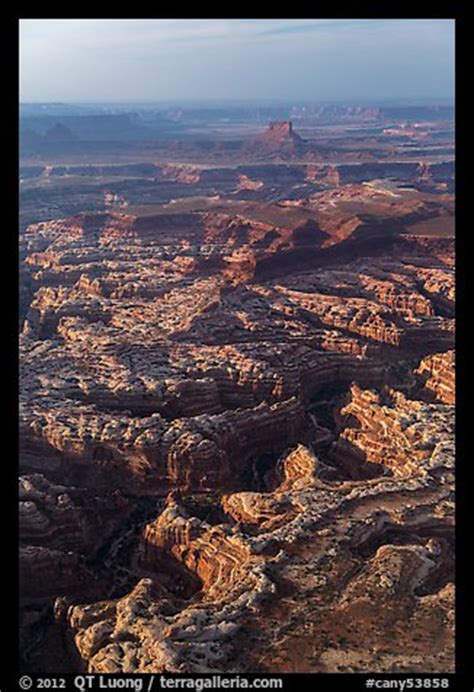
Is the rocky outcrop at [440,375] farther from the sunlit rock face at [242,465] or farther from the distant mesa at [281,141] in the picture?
the distant mesa at [281,141]

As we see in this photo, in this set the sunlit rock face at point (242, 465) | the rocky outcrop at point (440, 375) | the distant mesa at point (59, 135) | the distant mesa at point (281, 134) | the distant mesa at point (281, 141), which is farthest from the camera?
the distant mesa at point (59, 135)

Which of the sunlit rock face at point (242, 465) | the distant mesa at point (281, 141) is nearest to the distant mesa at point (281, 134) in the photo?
the distant mesa at point (281, 141)

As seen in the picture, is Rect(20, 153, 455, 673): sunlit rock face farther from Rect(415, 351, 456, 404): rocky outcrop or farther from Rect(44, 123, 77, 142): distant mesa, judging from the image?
Rect(44, 123, 77, 142): distant mesa

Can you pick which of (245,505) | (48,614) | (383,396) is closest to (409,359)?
(383,396)

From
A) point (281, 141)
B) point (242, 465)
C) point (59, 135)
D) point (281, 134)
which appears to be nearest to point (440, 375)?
point (242, 465)

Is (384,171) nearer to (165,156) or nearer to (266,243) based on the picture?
(165,156)

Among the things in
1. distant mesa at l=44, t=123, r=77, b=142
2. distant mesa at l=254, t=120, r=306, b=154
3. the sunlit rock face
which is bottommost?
the sunlit rock face

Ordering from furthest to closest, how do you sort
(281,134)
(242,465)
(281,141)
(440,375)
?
(281,134) < (281,141) < (440,375) < (242,465)

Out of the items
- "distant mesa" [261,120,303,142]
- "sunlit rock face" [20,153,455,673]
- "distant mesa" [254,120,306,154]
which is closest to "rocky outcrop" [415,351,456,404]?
"sunlit rock face" [20,153,455,673]

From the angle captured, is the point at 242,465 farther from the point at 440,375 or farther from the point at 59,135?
the point at 59,135

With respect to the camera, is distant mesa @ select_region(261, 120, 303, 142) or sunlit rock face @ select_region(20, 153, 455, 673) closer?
sunlit rock face @ select_region(20, 153, 455, 673)

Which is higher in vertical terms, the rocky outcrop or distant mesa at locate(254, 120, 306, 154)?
distant mesa at locate(254, 120, 306, 154)
